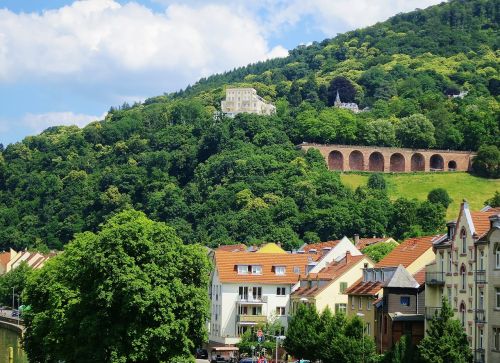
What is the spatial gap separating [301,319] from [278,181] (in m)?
118

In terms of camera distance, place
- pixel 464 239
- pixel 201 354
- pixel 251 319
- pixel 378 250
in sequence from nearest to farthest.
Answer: pixel 464 239, pixel 201 354, pixel 251 319, pixel 378 250

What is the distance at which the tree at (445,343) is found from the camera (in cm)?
5900

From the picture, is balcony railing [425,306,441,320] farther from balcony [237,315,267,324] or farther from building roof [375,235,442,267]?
balcony [237,315,267,324]

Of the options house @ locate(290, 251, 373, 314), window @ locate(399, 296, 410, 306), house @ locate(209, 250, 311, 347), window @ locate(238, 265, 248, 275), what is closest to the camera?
window @ locate(399, 296, 410, 306)

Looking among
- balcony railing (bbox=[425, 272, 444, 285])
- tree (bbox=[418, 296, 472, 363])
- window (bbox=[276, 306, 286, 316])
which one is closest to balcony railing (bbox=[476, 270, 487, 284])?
tree (bbox=[418, 296, 472, 363])

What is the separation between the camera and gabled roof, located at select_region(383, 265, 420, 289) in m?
73.0

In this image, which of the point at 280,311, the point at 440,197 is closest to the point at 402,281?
the point at 280,311

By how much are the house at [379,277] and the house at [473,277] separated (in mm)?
5997

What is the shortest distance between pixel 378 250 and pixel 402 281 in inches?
1740

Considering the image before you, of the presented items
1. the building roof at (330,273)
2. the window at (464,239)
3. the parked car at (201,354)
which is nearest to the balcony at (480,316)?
the window at (464,239)

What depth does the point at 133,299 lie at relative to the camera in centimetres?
6306

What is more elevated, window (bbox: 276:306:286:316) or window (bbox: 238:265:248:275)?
window (bbox: 238:265:248:275)

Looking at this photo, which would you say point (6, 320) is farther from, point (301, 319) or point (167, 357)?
point (167, 357)

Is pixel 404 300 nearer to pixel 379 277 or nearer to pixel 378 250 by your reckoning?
pixel 379 277
